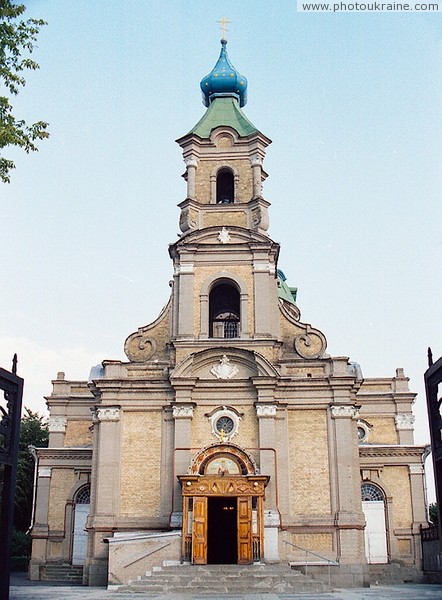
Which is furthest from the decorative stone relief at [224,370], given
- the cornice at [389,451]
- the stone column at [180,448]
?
the cornice at [389,451]

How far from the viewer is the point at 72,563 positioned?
34438 millimetres

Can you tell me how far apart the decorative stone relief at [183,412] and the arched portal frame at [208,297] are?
3.08m

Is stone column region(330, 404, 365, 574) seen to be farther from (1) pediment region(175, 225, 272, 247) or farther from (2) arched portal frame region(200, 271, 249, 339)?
(1) pediment region(175, 225, 272, 247)

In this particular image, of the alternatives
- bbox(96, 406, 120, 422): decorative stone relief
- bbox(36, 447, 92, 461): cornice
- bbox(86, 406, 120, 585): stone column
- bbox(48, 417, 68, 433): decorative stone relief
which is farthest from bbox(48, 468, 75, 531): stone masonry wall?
bbox(96, 406, 120, 422): decorative stone relief

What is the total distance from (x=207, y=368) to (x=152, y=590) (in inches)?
366

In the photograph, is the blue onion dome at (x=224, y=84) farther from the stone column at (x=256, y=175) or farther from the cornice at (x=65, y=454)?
the cornice at (x=65, y=454)

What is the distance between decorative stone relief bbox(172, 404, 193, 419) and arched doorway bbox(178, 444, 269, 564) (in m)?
2.04

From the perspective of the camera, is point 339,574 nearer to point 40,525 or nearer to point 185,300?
point 185,300

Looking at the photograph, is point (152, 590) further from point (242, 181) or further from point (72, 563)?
point (242, 181)

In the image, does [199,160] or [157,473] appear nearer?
[157,473]

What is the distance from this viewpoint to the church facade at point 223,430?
27500 mm

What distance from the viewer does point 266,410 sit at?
29469mm

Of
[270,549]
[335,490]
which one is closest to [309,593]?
[270,549]

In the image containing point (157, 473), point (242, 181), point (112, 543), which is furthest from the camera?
point (242, 181)
